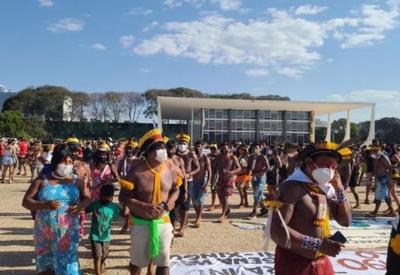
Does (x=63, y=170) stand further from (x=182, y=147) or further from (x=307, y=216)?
(x=182, y=147)

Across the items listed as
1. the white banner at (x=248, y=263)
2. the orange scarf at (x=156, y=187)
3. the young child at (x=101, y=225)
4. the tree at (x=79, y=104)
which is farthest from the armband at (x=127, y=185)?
the tree at (x=79, y=104)

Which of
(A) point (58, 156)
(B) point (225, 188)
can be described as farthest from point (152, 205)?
(B) point (225, 188)

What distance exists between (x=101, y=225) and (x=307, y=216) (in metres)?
3.52

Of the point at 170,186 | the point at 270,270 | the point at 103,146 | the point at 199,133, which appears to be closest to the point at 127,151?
the point at 103,146

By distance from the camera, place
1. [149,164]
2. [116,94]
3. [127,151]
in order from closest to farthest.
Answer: [149,164], [127,151], [116,94]

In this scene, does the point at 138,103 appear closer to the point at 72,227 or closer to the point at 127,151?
the point at 127,151

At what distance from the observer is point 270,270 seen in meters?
6.25

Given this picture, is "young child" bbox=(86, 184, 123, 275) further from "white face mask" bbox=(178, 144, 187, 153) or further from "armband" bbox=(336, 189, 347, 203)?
"armband" bbox=(336, 189, 347, 203)

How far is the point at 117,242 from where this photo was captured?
793 cm

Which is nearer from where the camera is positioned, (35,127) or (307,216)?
(307,216)

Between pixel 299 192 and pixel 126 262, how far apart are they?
166 inches

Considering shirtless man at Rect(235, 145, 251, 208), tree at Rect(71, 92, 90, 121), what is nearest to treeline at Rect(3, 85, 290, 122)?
tree at Rect(71, 92, 90, 121)

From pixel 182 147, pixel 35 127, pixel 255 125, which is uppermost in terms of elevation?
pixel 182 147

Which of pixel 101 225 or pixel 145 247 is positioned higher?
pixel 145 247
